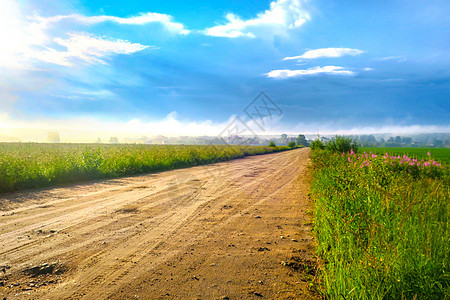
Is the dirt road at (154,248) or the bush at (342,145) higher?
the bush at (342,145)

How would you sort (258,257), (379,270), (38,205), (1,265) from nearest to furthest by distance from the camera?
(379,270)
(1,265)
(258,257)
(38,205)

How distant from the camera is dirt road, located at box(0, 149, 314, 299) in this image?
2.76 metres

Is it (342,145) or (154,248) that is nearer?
(154,248)

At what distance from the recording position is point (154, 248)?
369 centimetres

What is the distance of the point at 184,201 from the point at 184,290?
3.84 meters

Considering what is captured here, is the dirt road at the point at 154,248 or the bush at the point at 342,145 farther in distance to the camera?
the bush at the point at 342,145

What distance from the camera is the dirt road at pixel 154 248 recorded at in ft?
9.06

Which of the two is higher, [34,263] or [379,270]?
[379,270]

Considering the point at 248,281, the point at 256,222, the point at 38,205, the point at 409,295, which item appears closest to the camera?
the point at 409,295

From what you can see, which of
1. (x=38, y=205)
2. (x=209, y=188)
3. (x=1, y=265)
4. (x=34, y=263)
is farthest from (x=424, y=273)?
(x=38, y=205)

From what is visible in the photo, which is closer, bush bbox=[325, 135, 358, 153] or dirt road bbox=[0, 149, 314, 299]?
dirt road bbox=[0, 149, 314, 299]

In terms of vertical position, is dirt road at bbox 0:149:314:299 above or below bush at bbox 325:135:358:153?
below

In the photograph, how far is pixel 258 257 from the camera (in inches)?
137

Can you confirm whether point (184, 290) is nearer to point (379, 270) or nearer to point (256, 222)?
point (379, 270)
